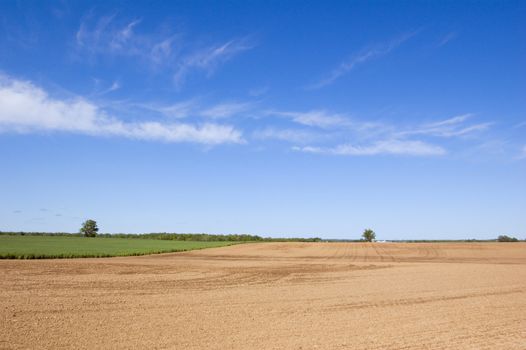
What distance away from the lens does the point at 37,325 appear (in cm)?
1234

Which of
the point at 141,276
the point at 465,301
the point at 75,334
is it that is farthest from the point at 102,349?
the point at 141,276

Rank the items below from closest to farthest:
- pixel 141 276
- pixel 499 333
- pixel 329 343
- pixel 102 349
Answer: pixel 102 349
pixel 329 343
pixel 499 333
pixel 141 276

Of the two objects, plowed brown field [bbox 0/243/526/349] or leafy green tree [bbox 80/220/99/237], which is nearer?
plowed brown field [bbox 0/243/526/349]

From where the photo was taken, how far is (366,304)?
55.7ft

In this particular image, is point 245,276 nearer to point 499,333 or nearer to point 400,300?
point 400,300

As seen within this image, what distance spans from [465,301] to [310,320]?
7.72 m

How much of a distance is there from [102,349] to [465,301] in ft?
45.8

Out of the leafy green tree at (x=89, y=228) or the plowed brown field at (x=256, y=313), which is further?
the leafy green tree at (x=89, y=228)

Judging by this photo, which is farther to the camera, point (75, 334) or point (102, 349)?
point (75, 334)

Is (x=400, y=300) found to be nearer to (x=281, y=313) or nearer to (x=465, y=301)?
(x=465, y=301)

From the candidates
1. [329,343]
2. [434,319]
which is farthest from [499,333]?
[329,343]

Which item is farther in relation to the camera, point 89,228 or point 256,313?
point 89,228

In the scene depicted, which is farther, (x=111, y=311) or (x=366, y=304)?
(x=366, y=304)

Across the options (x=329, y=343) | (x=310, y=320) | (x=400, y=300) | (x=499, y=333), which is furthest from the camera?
(x=400, y=300)
